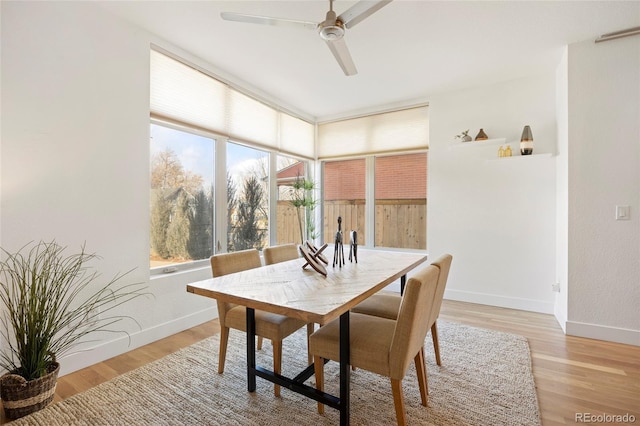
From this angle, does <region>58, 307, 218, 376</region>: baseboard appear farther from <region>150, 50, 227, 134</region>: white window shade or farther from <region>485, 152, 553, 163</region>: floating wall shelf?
<region>485, 152, 553, 163</region>: floating wall shelf

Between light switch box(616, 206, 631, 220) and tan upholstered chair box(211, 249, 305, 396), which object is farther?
light switch box(616, 206, 631, 220)

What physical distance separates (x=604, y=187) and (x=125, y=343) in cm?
431

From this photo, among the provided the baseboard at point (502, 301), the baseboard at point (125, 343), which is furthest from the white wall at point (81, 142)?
the baseboard at point (502, 301)

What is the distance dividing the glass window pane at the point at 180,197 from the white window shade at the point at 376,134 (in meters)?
2.11

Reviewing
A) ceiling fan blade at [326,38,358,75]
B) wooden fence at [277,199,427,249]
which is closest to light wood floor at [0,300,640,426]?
wooden fence at [277,199,427,249]

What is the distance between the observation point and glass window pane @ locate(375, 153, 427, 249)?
4230 millimetres

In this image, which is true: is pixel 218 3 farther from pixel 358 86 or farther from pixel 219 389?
pixel 219 389

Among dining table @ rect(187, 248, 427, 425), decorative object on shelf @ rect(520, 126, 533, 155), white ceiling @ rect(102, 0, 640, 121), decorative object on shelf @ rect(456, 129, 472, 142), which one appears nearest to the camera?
dining table @ rect(187, 248, 427, 425)

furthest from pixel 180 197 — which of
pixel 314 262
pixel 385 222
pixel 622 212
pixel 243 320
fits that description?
pixel 622 212

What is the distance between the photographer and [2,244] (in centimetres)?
190

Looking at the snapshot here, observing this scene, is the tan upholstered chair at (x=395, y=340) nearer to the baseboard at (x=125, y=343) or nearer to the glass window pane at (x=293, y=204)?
the baseboard at (x=125, y=343)

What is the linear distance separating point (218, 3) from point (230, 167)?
5.49ft

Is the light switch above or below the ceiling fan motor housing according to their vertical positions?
below

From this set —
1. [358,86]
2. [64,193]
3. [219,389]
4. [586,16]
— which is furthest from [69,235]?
[586,16]
